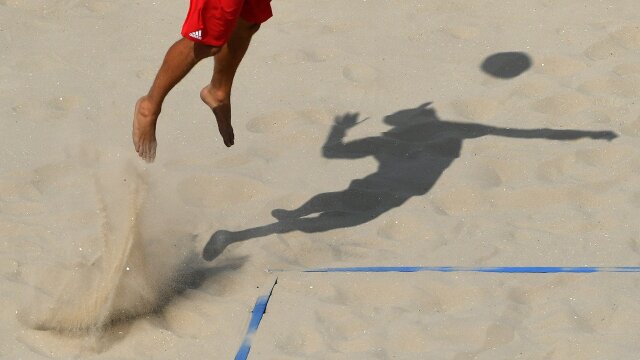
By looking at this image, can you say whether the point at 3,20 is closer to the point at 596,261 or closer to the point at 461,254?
the point at 461,254

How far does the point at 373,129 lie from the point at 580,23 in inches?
54.1

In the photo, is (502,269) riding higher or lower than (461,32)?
higher

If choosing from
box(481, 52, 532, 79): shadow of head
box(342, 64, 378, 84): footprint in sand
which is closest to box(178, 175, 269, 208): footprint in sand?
box(342, 64, 378, 84): footprint in sand

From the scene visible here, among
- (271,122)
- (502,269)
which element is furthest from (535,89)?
(502,269)

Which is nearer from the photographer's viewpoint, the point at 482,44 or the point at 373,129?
the point at 373,129

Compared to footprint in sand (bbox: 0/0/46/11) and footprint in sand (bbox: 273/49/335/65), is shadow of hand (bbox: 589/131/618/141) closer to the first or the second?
footprint in sand (bbox: 273/49/335/65)

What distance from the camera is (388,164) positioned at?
454cm

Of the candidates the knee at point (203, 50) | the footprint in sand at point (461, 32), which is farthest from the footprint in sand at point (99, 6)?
the knee at point (203, 50)

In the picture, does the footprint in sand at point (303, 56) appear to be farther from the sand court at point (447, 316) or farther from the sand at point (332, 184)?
the sand court at point (447, 316)

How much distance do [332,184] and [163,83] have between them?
3.23ft

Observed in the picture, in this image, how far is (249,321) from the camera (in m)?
3.52

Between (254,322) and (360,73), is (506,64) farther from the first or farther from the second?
(254,322)

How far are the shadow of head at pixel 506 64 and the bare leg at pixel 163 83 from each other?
1917mm

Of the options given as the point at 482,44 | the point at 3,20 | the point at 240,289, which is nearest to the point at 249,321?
the point at 240,289
